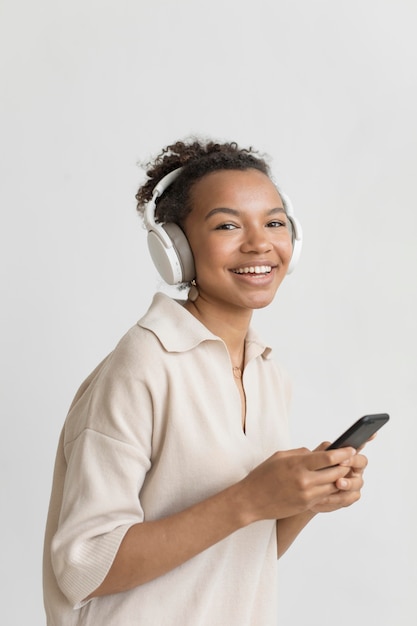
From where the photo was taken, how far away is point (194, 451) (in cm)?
213

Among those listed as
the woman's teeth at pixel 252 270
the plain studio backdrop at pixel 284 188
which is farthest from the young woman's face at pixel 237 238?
the plain studio backdrop at pixel 284 188

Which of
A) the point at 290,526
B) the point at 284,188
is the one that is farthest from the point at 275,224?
the point at 284,188

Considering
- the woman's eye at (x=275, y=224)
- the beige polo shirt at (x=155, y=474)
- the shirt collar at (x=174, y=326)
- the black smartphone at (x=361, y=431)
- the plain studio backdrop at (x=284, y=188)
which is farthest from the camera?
the plain studio backdrop at (x=284, y=188)

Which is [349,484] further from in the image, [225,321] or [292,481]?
[225,321]

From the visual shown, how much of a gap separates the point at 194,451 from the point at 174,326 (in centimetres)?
28

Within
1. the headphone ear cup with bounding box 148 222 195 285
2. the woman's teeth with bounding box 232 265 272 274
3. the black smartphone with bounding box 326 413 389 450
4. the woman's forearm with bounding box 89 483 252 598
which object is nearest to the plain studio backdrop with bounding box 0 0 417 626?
the headphone ear cup with bounding box 148 222 195 285

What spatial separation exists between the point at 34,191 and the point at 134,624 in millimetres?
1884

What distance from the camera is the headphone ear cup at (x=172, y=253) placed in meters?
2.26

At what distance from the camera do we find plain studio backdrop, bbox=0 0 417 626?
3574 mm

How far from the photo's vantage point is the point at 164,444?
212 centimetres

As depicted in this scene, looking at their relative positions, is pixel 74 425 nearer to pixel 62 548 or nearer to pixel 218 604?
pixel 62 548

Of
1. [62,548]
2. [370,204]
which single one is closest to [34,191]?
[370,204]

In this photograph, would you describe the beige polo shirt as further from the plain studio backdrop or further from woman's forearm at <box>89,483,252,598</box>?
the plain studio backdrop

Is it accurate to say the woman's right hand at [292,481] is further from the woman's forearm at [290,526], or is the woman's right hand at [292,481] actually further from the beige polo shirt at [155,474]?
the woman's forearm at [290,526]
